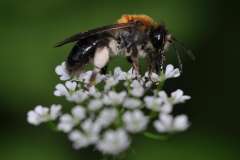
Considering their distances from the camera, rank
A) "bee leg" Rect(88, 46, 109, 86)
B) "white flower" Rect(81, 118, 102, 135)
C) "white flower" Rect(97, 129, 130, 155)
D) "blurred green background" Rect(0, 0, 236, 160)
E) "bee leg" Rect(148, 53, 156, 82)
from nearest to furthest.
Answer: "white flower" Rect(97, 129, 130, 155) < "white flower" Rect(81, 118, 102, 135) < "bee leg" Rect(88, 46, 109, 86) < "bee leg" Rect(148, 53, 156, 82) < "blurred green background" Rect(0, 0, 236, 160)

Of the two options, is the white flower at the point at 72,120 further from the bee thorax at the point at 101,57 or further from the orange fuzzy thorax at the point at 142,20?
the orange fuzzy thorax at the point at 142,20

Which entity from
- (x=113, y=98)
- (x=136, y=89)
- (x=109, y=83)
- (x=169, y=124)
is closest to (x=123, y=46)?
(x=109, y=83)

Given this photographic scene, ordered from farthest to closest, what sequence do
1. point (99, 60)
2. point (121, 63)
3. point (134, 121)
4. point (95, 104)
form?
1. point (121, 63)
2. point (99, 60)
3. point (95, 104)
4. point (134, 121)

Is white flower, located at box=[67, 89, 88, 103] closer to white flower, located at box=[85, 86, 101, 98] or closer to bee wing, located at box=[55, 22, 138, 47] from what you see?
white flower, located at box=[85, 86, 101, 98]

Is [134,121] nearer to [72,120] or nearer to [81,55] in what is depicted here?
[72,120]

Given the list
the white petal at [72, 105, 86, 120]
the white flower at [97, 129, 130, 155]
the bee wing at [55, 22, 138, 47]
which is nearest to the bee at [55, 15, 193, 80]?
the bee wing at [55, 22, 138, 47]
